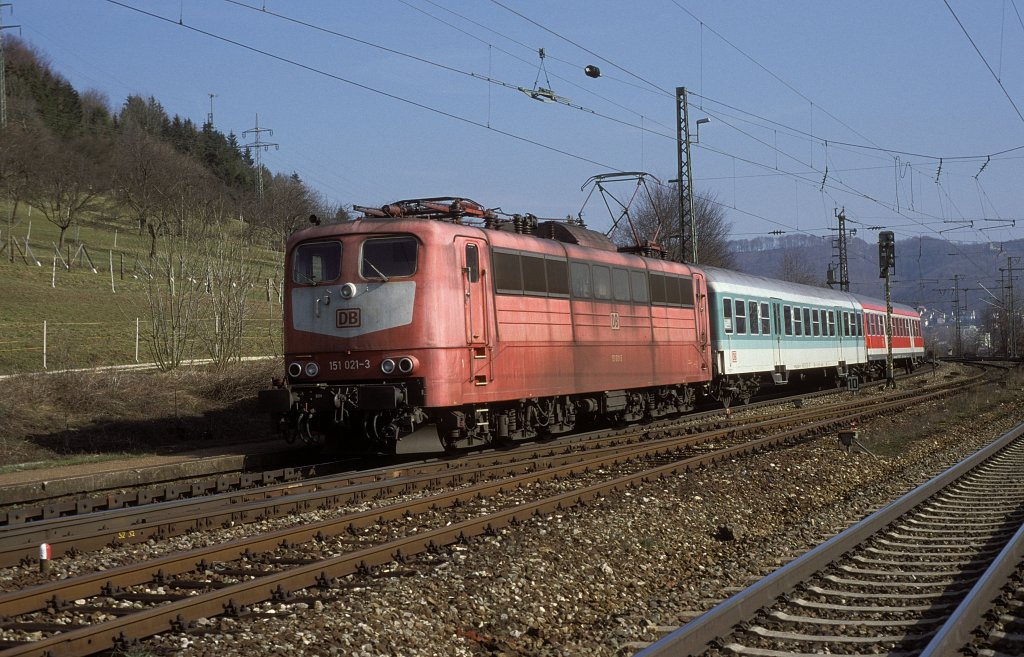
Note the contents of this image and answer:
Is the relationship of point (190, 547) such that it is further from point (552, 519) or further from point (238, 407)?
point (238, 407)

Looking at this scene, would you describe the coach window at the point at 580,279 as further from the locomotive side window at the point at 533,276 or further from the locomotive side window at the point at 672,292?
the locomotive side window at the point at 672,292

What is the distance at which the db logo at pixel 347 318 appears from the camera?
14.6 m

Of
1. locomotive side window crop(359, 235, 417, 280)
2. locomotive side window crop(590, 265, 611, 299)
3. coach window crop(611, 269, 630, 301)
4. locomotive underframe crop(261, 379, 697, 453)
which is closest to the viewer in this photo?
locomotive underframe crop(261, 379, 697, 453)

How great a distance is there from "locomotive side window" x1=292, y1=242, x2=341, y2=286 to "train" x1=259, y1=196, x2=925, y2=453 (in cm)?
2

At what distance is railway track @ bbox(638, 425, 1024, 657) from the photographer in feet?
20.1

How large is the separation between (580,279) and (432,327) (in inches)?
175

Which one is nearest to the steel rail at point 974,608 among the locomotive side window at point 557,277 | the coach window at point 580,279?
the locomotive side window at point 557,277

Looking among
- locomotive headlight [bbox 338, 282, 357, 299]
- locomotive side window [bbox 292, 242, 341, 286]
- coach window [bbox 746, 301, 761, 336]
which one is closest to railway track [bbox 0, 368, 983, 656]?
locomotive headlight [bbox 338, 282, 357, 299]

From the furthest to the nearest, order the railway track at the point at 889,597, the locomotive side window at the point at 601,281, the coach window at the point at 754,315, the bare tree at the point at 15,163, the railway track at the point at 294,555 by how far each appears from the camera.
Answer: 1. the bare tree at the point at 15,163
2. the coach window at the point at 754,315
3. the locomotive side window at the point at 601,281
4. the railway track at the point at 294,555
5. the railway track at the point at 889,597

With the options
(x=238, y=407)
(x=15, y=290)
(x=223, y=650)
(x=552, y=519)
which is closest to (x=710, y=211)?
(x=15, y=290)

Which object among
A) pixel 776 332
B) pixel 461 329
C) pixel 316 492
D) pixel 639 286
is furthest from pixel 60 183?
pixel 316 492

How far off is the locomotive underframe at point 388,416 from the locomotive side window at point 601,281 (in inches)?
80.2

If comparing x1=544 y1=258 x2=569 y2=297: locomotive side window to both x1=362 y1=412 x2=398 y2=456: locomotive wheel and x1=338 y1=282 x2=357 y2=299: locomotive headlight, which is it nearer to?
x1=338 y1=282 x2=357 y2=299: locomotive headlight

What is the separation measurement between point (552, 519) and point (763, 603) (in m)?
3.58
